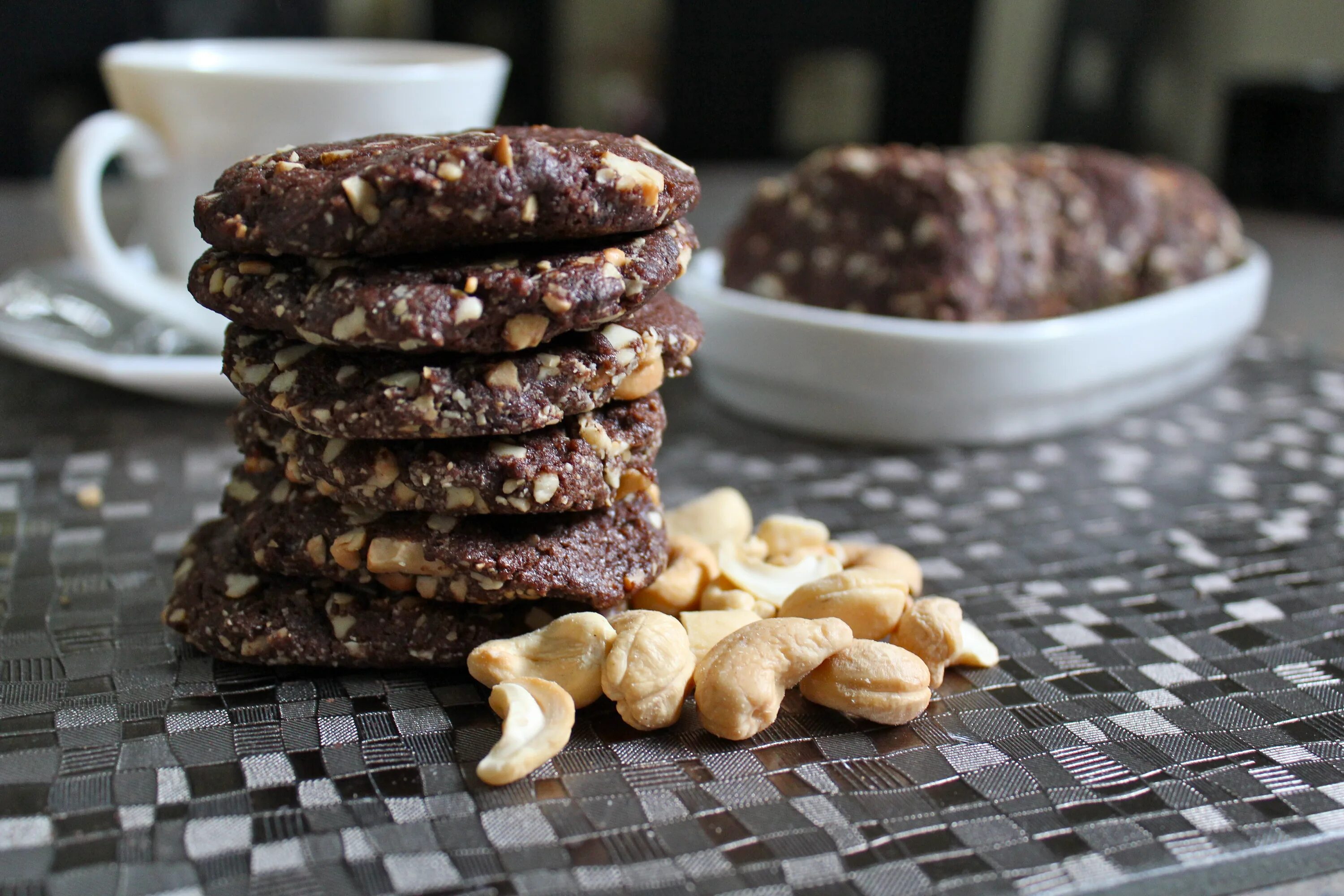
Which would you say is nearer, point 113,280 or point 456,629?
point 456,629

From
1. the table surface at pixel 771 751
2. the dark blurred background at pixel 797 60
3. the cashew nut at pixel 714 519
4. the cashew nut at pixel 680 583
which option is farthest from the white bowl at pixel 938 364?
the dark blurred background at pixel 797 60

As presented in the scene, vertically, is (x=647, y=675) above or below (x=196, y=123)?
below

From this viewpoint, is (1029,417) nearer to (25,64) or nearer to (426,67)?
(426,67)

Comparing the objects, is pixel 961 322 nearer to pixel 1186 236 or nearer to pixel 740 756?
pixel 1186 236

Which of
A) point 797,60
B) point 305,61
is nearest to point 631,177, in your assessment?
point 305,61

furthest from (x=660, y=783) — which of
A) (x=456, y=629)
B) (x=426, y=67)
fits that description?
(x=426, y=67)

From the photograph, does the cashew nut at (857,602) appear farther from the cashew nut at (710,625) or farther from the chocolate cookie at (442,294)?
the chocolate cookie at (442,294)

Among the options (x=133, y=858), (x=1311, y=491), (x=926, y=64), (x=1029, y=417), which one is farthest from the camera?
(x=926, y=64)
